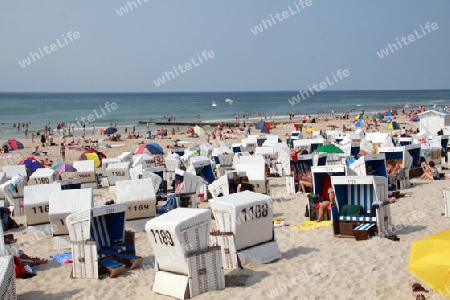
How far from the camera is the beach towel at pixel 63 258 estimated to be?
851 cm

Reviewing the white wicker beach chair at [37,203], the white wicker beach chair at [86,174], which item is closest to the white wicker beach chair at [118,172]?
the white wicker beach chair at [86,174]

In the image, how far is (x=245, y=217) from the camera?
744 centimetres

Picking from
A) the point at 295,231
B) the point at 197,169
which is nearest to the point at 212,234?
the point at 295,231

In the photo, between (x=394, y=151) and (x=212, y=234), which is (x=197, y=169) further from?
(x=212, y=234)

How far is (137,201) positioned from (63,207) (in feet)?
4.97

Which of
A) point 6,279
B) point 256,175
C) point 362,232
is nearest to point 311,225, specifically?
point 362,232

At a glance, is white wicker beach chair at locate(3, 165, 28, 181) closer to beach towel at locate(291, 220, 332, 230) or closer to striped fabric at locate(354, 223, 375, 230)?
beach towel at locate(291, 220, 332, 230)

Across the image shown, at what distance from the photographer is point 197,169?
1434cm

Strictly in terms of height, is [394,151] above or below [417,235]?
above

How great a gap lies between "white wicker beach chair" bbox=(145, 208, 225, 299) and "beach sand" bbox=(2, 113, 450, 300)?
175 millimetres

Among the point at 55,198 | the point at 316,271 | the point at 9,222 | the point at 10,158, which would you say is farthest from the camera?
the point at 10,158

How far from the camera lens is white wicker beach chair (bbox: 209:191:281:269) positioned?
24.2 feet

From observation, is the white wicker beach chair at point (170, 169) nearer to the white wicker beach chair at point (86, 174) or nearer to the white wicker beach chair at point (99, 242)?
the white wicker beach chair at point (86, 174)

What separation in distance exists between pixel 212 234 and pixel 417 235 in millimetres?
3461
